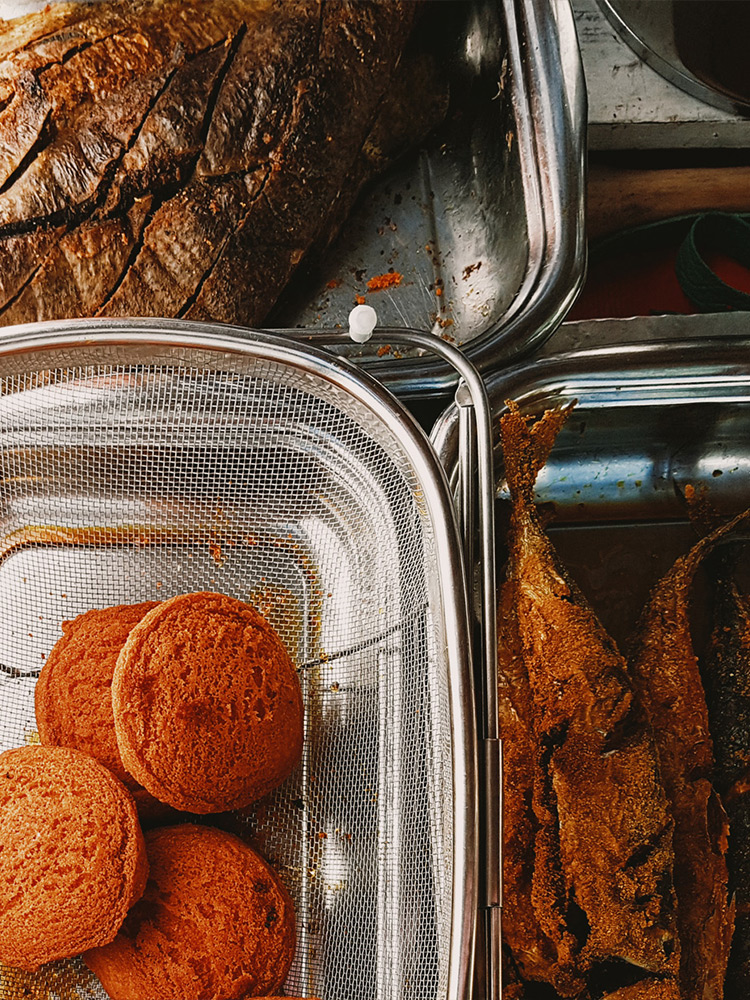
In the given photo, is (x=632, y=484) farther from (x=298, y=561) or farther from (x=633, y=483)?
(x=298, y=561)

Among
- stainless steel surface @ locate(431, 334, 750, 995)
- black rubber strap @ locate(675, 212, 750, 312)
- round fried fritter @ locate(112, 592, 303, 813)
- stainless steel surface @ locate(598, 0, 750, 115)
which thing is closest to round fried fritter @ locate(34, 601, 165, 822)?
round fried fritter @ locate(112, 592, 303, 813)

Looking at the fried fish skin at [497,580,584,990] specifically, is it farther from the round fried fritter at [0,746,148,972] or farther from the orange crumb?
the orange crumb

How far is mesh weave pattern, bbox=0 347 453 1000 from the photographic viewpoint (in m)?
0.97

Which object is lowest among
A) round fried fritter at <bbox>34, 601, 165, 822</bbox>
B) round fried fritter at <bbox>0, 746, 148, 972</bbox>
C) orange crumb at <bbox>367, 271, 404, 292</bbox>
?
round fried fritter at <bbox>0, 746, 148, 972</bbox>

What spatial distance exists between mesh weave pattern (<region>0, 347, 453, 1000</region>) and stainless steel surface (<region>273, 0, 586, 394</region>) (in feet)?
0.63

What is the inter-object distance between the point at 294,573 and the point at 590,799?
1.67 ft

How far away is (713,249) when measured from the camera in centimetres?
159

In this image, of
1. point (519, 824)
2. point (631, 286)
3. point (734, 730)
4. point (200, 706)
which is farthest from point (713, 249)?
point (200, 706)

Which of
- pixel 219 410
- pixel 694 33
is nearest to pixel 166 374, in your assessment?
pixel 219 410

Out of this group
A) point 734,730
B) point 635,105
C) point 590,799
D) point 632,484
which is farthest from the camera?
point 635,105

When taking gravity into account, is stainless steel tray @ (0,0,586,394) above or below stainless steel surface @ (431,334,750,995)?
above

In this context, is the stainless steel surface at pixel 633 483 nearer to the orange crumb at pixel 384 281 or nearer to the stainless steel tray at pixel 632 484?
the stainless steel tray at pixel 632 484

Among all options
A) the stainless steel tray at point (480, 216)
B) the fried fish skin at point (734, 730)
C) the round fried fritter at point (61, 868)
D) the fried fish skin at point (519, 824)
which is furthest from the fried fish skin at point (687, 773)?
the round fried fritter at point (61, 868)

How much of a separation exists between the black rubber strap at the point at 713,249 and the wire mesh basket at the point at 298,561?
808 mm
